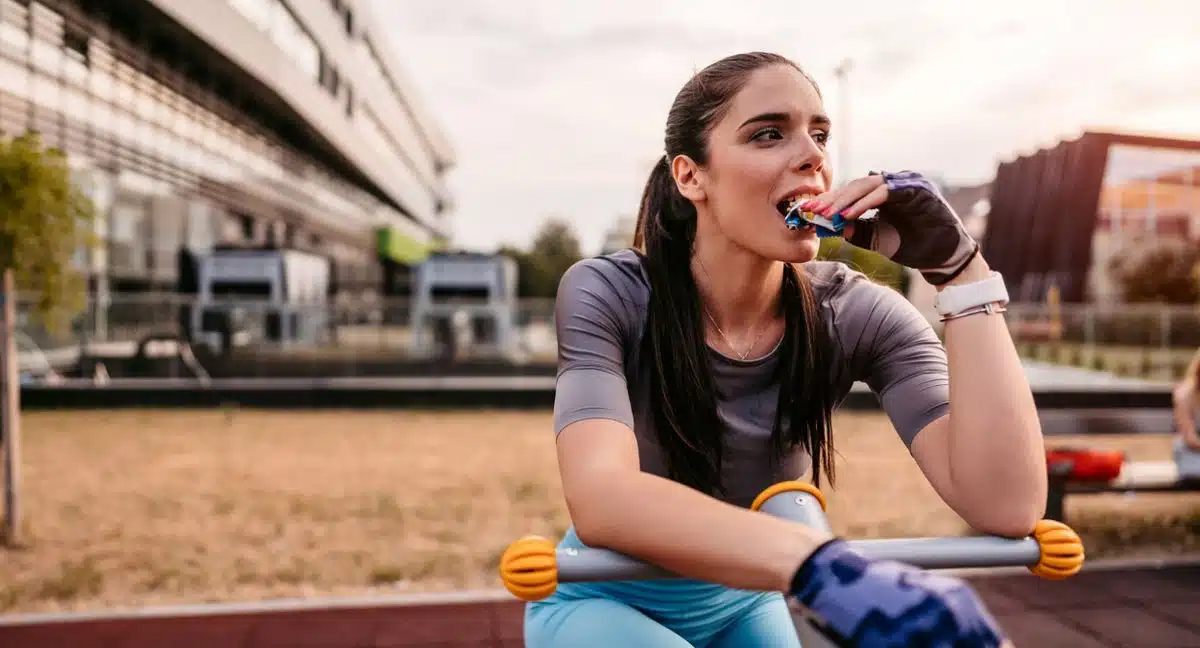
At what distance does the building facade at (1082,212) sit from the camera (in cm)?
2597

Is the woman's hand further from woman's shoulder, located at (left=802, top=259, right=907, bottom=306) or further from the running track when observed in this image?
the running track

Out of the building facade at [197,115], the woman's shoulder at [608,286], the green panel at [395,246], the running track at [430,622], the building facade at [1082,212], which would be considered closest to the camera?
→ the woman's shoulder at [608,286]

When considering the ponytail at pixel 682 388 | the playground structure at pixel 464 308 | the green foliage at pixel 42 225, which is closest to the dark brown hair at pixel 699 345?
the ponytail at pixel 682 388

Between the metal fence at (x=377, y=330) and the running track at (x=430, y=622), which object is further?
the metal fence at (x=377, y=330)

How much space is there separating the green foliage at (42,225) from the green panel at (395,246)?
51.9 m

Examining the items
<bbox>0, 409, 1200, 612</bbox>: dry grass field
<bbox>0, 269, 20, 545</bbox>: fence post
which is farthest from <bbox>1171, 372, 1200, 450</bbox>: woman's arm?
<bbox>0, 269, 20, 545</bbox>: fence post

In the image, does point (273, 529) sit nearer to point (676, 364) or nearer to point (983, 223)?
point (676, 364)

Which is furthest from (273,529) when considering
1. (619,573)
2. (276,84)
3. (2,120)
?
(276,84)

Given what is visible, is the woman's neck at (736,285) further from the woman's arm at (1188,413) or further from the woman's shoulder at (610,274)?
the woman's arm at (1188,413)

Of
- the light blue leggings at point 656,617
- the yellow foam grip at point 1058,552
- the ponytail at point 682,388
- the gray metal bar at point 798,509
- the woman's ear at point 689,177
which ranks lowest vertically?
the light blue leggings at point 656,617

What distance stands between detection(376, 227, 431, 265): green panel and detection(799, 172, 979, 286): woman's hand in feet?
188

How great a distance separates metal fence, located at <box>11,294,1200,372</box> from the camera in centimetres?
1609

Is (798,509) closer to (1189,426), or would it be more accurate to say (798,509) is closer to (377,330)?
(1189,426)

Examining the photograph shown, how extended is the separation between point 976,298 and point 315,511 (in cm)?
649
